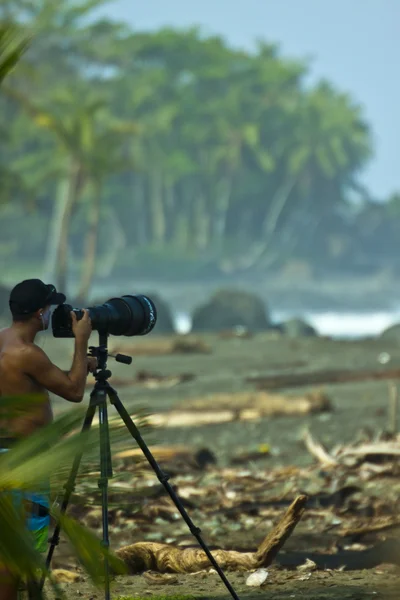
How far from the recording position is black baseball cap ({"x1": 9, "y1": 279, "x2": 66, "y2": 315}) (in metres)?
4.79

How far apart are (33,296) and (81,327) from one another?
0.82ft

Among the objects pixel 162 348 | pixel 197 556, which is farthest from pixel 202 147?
pixel 197 556

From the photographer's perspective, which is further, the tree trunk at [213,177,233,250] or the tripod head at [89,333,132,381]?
the tree trunk at [213,177,233,250]

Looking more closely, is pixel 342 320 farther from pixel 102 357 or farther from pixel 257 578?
pixel 102 357

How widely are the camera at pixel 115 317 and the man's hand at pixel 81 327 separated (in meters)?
0.02

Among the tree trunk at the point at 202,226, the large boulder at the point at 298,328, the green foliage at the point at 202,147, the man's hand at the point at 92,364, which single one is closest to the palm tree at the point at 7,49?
the man's hand at the point at 92,364

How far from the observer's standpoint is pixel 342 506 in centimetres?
930

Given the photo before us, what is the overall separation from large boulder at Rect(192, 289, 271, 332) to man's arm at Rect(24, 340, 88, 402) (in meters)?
40.9

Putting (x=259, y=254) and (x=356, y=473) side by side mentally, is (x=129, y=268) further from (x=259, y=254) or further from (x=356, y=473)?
(x=356, y=473)

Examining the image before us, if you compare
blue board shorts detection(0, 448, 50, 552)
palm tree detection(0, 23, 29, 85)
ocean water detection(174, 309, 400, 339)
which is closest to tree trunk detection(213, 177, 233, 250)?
ocean water detection(174, 309, 400, 339)

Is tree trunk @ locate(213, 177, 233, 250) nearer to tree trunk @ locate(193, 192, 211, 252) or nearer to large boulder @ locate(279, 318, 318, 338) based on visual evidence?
tree trunk @ locate(193, 192, 211, 252)

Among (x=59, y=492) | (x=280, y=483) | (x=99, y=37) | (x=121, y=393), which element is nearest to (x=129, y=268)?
(x=99, y=37)

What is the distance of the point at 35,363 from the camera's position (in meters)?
4.91

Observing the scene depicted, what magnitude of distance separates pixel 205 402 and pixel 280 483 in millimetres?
5065
